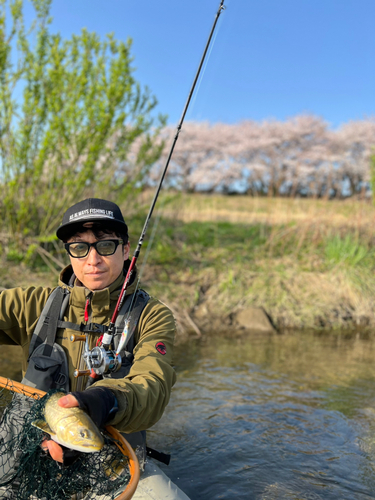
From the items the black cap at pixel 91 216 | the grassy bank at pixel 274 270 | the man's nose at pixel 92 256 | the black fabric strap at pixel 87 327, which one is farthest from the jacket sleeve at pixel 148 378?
the grassy bank at pixel 274 270

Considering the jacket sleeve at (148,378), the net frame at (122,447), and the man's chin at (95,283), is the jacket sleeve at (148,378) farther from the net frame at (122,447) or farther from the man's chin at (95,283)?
the man's chin at (95,283)

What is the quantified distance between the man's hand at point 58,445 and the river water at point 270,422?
1.88 m

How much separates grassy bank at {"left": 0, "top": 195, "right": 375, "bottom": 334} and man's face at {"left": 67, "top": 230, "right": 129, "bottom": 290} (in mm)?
5442

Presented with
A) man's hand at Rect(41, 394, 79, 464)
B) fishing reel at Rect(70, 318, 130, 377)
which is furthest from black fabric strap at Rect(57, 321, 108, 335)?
man's hand at Rect(41, 394, 79, 464)

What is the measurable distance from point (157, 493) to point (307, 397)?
3416 mm

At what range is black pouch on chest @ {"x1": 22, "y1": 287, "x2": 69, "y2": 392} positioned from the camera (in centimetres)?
263

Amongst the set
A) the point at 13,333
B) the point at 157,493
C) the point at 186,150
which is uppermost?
the point at 186,150

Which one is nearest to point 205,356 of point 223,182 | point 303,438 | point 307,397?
point 307,397

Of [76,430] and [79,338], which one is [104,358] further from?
[76,430]

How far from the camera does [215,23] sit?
3.64m

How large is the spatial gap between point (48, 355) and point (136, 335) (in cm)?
52

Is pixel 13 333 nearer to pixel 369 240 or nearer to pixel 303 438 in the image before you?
pixel 303 438

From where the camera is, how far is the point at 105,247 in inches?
109

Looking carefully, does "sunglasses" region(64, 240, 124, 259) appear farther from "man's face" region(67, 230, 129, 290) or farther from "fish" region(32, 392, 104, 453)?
"fish" region(32, 392, 104, 453)
